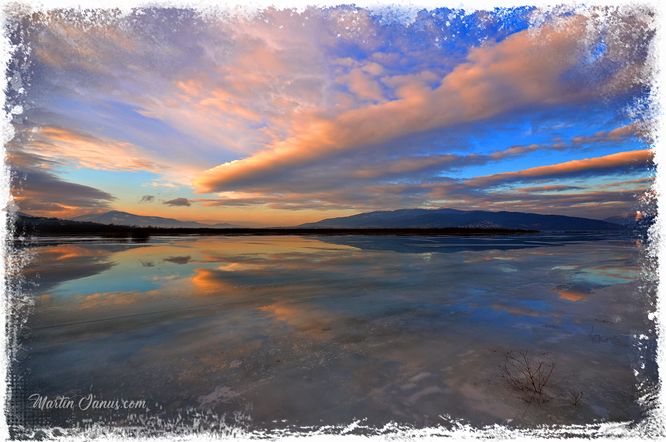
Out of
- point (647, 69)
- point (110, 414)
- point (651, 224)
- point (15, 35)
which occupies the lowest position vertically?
point (110, 414)

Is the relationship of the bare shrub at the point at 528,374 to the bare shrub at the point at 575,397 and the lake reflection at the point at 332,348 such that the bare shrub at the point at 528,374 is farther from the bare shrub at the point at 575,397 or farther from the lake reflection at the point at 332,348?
the bare shrub at the point at 575,397

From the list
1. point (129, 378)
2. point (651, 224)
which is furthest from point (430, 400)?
point (651, 224)

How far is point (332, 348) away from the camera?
18.1 ft

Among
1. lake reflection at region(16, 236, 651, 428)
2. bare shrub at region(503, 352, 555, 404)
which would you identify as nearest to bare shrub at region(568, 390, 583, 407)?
lake reflection at region(16, 236, 651, 428)

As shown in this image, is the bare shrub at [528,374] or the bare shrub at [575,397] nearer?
the bare shrub at [575,397]

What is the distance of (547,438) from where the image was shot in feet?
10.8

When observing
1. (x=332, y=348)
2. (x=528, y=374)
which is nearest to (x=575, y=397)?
(x=528, y=374)

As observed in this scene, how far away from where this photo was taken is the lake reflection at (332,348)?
12.5 feet

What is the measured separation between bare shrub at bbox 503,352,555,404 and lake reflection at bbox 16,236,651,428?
130mm

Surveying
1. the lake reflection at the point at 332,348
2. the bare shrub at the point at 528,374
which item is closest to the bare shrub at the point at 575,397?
the lake reflection at the point at 332,348

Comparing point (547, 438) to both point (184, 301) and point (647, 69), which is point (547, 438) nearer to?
point (647, 69)

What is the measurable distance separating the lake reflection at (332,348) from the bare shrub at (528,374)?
0.43 ft

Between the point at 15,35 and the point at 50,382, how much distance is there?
561 centimetres

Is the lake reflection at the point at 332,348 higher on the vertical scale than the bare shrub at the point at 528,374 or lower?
lower
